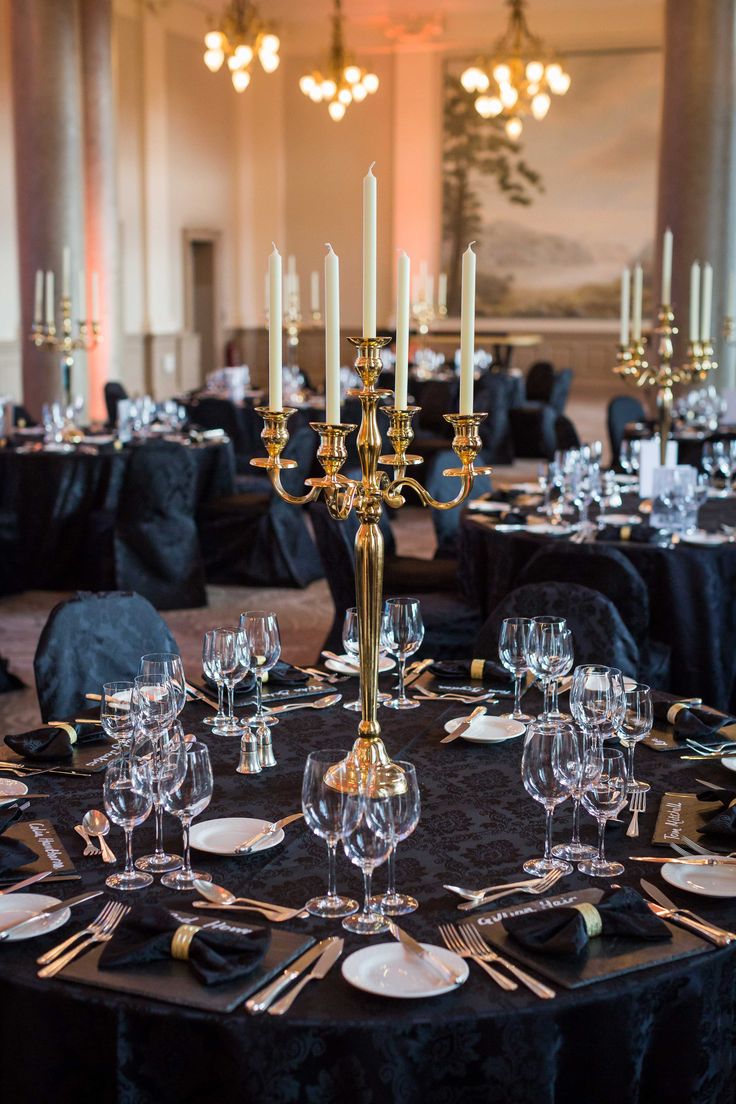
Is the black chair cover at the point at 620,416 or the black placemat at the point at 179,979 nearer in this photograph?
the black placemat at the point at 179,979

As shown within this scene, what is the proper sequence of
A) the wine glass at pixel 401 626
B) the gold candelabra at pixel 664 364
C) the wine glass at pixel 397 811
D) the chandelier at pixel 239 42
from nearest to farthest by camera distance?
the wine glass at pixel 397 811 < the wine glass at pixel 401 626 < the gold candelabra at pixel 664 364 < the chandelier at pixel 239 42

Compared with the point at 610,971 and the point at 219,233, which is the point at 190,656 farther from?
the point at 219,233

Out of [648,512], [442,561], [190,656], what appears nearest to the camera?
[648,512]

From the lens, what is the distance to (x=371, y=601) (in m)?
2.17

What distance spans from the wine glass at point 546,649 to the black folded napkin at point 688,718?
0.91 feet

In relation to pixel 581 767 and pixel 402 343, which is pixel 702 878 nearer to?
pixel 581 767

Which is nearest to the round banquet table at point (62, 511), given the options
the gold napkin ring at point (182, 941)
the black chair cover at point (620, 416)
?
the black chair cover at point (620, 416)

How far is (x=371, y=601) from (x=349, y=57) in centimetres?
988

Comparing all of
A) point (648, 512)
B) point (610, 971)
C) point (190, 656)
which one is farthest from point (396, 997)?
point (190, 656)

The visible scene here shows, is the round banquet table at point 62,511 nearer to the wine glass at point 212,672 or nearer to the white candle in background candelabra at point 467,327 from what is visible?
the wine glass at point 212,672

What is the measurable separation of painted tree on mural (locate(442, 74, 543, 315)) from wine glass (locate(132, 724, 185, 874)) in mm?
15671

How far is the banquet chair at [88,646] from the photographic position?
316 cm

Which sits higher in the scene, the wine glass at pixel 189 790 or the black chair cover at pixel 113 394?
the black chair cover at pixel 113 394

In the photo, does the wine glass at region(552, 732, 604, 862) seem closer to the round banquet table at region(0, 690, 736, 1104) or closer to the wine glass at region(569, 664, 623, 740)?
the round banquet table at region(0, 690, 736, 1104)
